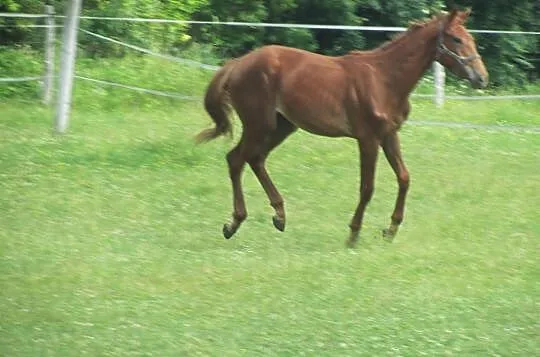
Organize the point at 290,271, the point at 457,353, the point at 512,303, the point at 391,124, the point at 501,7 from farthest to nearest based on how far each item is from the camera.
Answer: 1. the point at 501,7
2. the point at 391,124
3. the point at 290,271
4. the point at 512,303
5. the point at 457,353

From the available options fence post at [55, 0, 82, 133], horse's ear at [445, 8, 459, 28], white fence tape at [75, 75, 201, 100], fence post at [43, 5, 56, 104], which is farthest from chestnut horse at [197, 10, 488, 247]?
white fence tape at [75, 75, 201, 100]

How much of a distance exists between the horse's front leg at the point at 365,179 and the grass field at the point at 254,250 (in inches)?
7.8

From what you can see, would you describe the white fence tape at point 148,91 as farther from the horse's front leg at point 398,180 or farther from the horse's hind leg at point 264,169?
the horse's front leg at point 398,180

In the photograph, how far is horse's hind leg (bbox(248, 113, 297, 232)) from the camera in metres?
8.84

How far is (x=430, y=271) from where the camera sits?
7.60m

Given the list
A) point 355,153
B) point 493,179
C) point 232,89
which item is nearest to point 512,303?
point 232,89

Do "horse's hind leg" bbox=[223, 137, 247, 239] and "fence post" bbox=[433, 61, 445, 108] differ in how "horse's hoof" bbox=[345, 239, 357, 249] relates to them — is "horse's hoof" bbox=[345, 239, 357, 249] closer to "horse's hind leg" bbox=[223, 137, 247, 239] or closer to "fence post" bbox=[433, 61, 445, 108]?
"horse's hind leg" bbox=[223, 137, 247, 239]

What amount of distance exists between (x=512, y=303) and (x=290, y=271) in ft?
5.22

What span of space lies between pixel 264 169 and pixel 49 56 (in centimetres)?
569

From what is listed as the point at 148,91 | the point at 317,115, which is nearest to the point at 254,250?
the point at 317,115

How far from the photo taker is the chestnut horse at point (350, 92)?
28.3ft

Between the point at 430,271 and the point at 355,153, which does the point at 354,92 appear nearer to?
the point at 430,271

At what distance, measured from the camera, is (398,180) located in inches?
348

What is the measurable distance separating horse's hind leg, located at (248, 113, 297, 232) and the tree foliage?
10.6 meters
